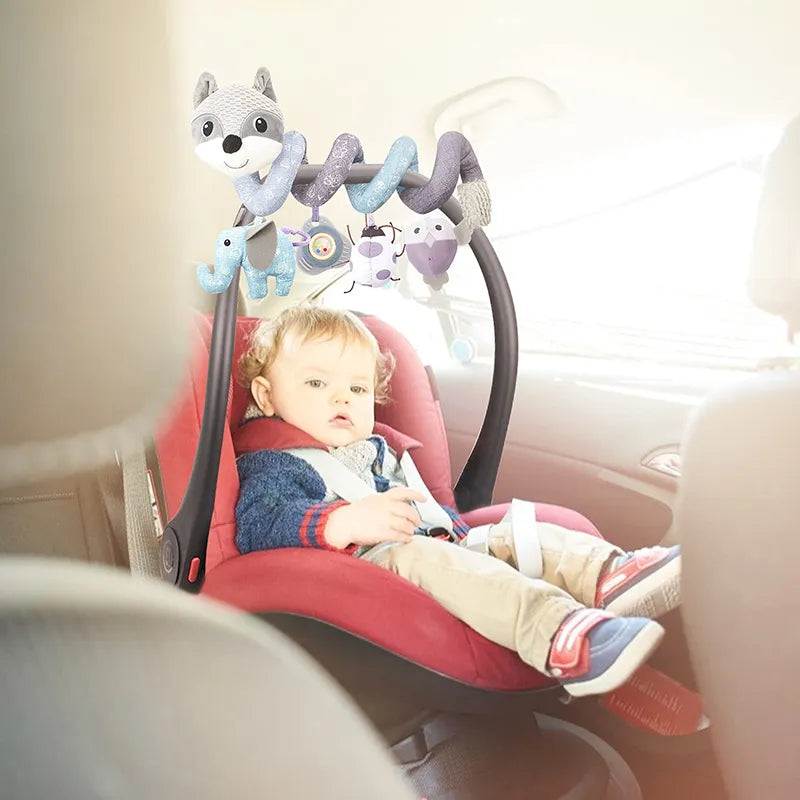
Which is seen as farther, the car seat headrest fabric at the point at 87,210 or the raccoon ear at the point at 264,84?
the raccoon ear at the point at 264,84

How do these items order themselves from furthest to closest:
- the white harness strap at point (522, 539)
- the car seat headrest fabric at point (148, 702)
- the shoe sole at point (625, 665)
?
the white harness strap at point (522, 539), the shoe sole at point (625, 665), the car seat headrest fabric at point (148, 702)

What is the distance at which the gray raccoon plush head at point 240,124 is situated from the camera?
589mm

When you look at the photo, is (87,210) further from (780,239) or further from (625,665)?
(780,239)

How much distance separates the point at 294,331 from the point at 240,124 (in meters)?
0.16

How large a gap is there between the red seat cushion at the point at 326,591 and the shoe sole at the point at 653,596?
0.08 meters

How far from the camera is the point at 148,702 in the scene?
0.22 meters

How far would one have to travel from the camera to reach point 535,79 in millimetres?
718

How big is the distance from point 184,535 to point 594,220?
418 mm

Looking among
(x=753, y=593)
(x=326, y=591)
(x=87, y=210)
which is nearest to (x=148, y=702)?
(x=87, y=210)

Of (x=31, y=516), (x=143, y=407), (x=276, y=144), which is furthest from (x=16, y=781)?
(x=276, y=144)

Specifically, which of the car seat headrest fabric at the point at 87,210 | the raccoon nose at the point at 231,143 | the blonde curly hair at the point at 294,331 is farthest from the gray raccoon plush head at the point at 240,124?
the car seat headrest fabric at the point at 87,210

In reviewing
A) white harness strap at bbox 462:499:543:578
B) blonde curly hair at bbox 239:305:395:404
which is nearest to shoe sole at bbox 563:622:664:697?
white harness strap at bbox 462:499:543:578

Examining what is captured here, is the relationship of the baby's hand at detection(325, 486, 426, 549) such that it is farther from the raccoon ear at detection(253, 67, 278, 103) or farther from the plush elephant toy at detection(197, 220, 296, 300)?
the raccoon ear at detection(253, 67, 278, 103)

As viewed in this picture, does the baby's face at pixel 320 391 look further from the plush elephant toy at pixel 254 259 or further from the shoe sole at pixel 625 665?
the shoe sole at pixel 625 665
